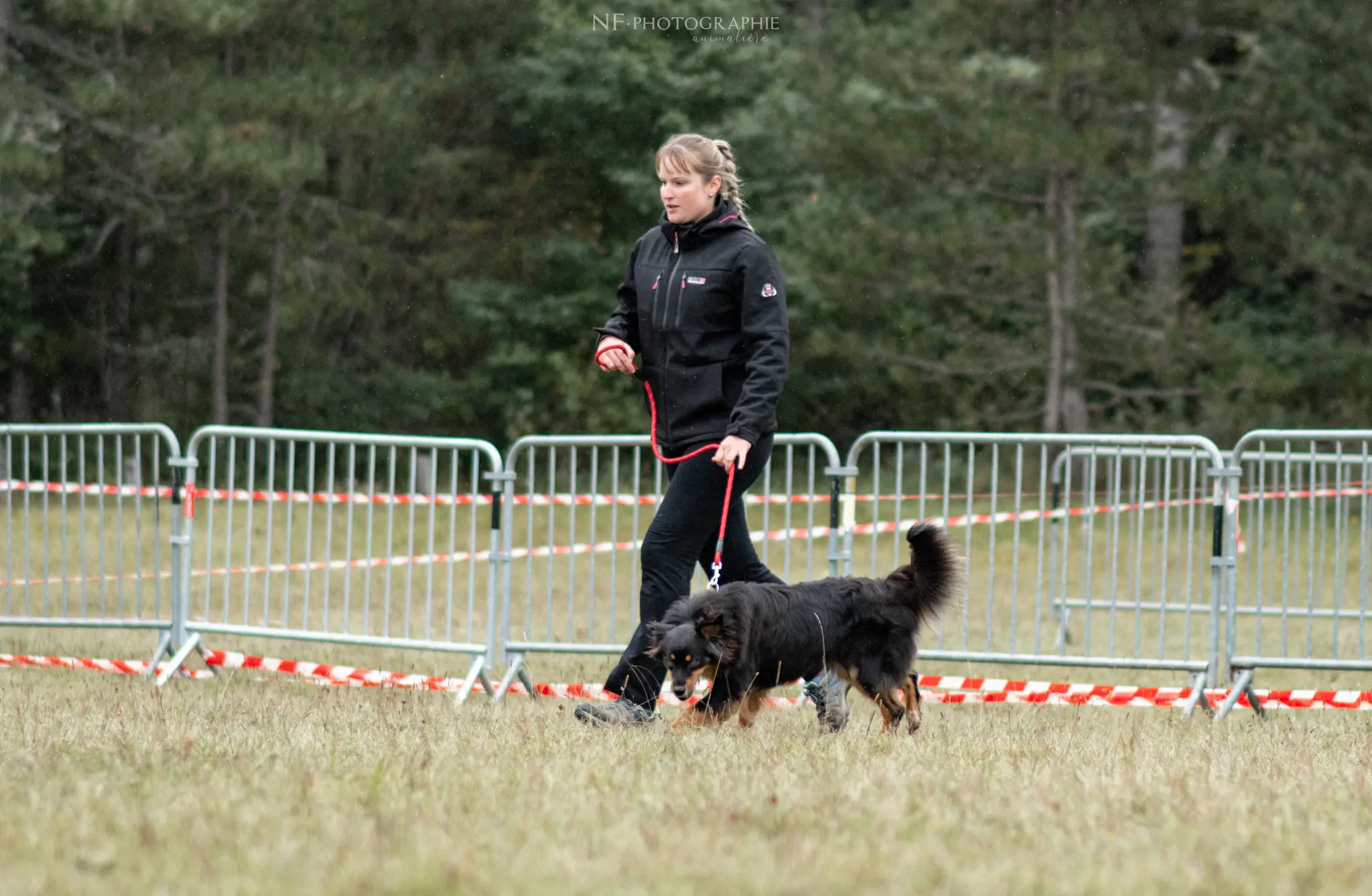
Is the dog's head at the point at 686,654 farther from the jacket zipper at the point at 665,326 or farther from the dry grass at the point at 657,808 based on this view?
the jacket zipper at the point at 665,326

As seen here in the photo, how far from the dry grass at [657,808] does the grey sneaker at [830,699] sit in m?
0.21

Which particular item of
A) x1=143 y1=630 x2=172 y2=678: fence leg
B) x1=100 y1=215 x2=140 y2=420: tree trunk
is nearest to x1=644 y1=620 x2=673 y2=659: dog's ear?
x1=143 y1=630 x2=172 y2=678: fence leg

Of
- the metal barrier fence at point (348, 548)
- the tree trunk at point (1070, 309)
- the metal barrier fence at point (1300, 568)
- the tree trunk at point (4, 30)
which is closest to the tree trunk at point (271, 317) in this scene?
the metal barrier fence at point (348, 548)

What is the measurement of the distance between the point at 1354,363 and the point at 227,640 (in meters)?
18.7

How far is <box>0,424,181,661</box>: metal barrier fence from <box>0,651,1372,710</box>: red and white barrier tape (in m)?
0.94

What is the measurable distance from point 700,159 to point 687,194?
0.13 m

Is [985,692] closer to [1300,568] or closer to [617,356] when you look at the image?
[617,356]

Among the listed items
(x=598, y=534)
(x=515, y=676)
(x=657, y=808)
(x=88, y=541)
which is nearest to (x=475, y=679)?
(x=515, y=676)

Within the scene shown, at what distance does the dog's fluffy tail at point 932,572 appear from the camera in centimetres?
644

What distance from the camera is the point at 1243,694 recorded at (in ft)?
25.2

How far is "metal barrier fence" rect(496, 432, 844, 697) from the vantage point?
8.25 m

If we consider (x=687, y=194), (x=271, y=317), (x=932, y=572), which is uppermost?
(x=271, y=317)

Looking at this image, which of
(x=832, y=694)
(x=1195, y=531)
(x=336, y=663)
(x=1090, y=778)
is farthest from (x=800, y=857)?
(x=1195, y=531)

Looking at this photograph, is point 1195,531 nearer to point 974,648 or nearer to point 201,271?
point 974,648
